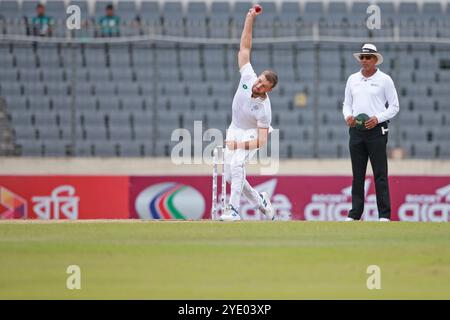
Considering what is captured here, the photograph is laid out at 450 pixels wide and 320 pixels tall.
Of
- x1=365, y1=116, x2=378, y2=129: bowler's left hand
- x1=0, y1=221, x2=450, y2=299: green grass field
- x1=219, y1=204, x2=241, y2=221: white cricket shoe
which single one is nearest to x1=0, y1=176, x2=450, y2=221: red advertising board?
x1=219, y1=204, x2=241, y2=221: white cricket shoe

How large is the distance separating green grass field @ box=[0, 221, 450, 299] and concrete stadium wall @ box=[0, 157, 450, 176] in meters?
8.63

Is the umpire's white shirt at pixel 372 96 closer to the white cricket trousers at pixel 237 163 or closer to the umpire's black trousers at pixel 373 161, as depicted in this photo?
the umpire's black trousers at pixel 373 161

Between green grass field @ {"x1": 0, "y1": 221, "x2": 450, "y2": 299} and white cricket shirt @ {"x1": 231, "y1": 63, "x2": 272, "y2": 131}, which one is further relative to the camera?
white cricket shirt @ {"x1": 231, "y1": 63, "x2": 272, "y2": 131}

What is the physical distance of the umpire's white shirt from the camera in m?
14.0

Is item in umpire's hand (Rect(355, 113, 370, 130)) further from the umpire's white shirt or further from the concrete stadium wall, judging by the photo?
the concrete stadium wall

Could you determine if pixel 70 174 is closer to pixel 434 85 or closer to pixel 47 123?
pixel 47 123

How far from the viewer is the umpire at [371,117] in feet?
45.8

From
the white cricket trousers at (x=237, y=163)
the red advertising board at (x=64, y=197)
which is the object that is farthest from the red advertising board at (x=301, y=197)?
the white cricket trousers at (x=237, y=163)

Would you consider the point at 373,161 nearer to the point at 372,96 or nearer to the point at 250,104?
the point at 372,96

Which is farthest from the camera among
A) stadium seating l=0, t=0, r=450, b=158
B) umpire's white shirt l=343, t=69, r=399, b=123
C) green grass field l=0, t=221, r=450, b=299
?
stadium seating l=0, t=0, r=450, b=158

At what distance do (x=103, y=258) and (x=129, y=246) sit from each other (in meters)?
0.72
